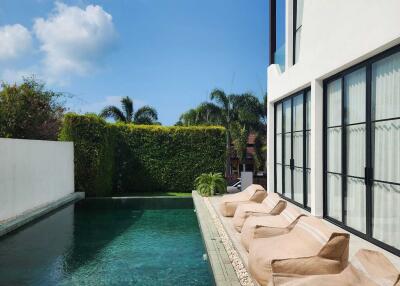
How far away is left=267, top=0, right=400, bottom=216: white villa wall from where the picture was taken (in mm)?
5414

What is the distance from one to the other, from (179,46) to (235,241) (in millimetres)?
16914

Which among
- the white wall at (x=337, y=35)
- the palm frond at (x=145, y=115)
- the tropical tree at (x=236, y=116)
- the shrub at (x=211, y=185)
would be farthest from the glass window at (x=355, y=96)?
the palm frond at (x=145, y=115)

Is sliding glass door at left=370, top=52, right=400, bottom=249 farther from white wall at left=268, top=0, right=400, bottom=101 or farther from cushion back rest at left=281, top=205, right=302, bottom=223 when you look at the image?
cushion back rest at left=281, top=205, right=302, bottom=223

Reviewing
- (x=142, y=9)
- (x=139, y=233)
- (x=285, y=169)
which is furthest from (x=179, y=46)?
(x=139, y=233)

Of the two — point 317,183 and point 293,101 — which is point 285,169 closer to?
point 293,101

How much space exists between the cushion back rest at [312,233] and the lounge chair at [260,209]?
192 cm

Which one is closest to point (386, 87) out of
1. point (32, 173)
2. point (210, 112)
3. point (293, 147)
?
point (293, 147)

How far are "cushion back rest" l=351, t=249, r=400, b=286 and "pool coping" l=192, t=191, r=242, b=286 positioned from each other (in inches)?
67.7

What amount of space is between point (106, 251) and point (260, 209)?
3.04 metres

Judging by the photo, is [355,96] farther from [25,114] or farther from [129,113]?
[129,113]

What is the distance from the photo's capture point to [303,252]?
4.22 metres

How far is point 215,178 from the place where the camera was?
46.4 feet

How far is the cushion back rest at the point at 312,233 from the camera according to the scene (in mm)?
4133

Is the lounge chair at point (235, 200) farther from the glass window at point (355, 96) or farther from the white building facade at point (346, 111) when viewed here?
the glass window at point (355, 96)
